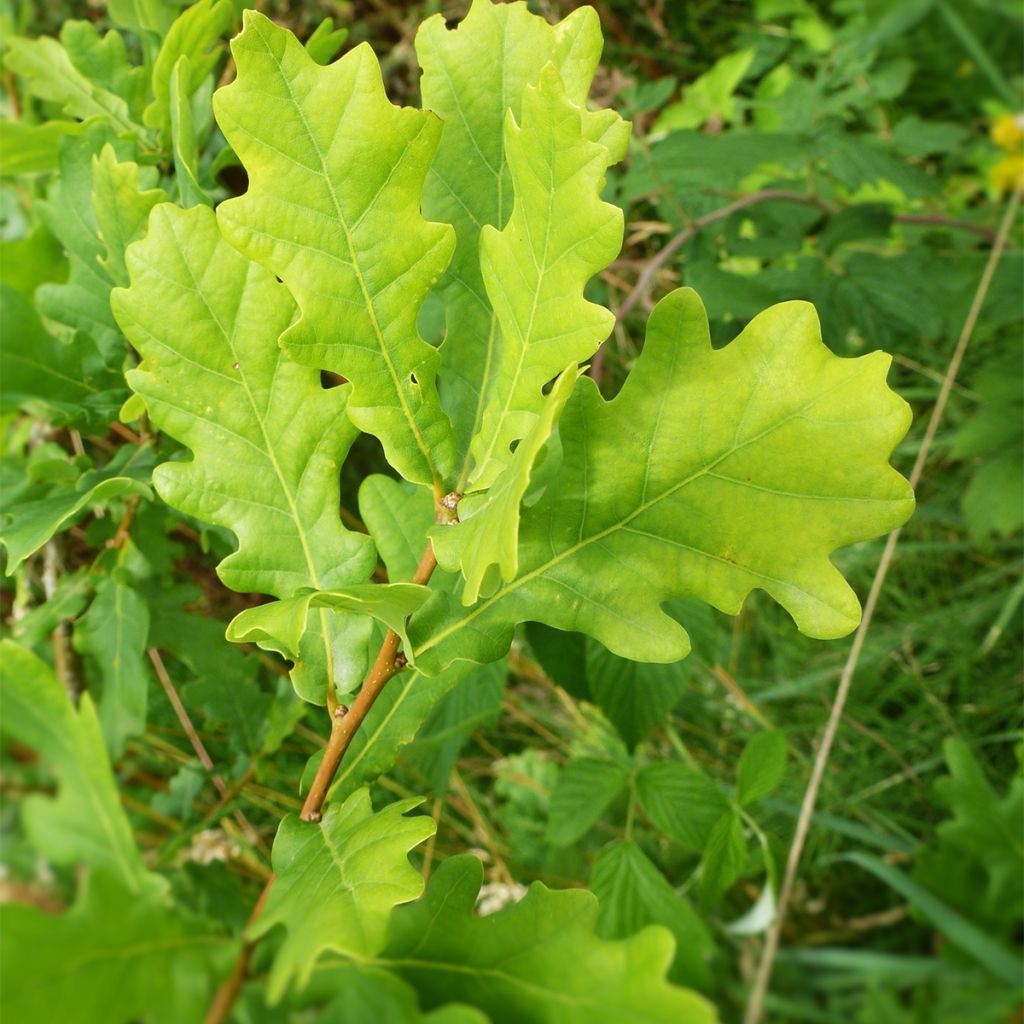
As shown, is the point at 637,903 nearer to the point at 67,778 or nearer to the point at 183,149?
the point at 67,778

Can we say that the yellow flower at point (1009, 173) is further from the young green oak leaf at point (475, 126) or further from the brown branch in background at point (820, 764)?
the young green oak leaf at point (475, 126)

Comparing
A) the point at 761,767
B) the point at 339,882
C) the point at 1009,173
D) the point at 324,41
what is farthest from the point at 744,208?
the point at 339,882

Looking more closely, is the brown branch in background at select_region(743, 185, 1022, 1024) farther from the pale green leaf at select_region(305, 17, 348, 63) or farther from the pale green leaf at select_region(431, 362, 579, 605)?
the pale green leaf at select_region(305, 17, 348, 63)

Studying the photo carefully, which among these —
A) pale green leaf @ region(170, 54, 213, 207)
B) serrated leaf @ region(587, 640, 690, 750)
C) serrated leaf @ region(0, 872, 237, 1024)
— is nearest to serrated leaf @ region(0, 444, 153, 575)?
pale green leaf @ region(170, 54, 213, 207)

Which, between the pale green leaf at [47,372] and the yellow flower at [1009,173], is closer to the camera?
the pale green leaf at [47,372]

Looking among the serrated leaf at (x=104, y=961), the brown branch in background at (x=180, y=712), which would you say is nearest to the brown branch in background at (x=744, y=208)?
the brown branch in background at (x=180, y=712)

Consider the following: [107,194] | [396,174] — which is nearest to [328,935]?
[396,174]
